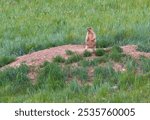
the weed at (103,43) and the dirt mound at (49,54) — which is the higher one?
the dirt mound at (49,54)

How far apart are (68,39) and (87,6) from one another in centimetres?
460

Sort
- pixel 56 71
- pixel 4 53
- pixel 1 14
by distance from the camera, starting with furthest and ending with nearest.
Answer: pixel 1 14
pixel 4 53
pixel 56 71

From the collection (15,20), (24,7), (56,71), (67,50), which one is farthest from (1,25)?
(56,71)

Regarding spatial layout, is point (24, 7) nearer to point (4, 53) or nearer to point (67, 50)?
point (4, 53)

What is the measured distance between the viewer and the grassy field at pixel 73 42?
29.1ft

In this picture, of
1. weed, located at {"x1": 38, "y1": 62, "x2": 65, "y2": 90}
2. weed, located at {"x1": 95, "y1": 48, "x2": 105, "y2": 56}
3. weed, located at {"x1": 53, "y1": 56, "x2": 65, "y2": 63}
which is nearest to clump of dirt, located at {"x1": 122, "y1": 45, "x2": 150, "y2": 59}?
weed, located at {"x1": 95, "y1": 48, "x2": 105, "y2": 56}

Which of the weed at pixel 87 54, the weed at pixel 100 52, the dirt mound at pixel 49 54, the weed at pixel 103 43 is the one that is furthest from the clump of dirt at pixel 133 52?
the weed at pixel 103 43

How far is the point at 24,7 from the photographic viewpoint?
17.6m

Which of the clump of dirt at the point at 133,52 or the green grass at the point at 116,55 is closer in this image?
the green grass at the point at 116,55

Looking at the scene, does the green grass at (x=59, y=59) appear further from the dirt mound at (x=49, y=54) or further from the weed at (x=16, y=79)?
the weed at (x=16, y=79)

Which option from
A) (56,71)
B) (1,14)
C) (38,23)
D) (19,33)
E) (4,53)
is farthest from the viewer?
(1,14)

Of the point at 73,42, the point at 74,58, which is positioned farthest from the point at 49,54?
the point at 73,42

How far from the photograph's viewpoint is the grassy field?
8.87 metres

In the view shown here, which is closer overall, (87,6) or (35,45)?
(35,45)
